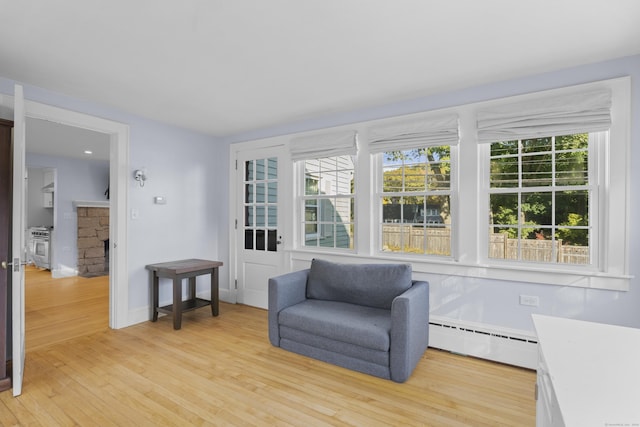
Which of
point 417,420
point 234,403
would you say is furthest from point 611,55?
point 234,403

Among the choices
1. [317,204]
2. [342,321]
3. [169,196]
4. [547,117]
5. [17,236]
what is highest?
[547,117]

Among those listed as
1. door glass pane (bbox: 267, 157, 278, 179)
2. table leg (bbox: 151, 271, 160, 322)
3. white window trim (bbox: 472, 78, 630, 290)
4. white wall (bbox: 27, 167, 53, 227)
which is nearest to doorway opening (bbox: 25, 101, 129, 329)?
table leg (bbox: 151, 271, 160, 322)

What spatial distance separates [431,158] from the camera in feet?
10.7

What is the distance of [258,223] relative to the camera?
457 cm

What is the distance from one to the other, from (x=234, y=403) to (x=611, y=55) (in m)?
3.65

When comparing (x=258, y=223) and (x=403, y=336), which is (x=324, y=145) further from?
(x=403, y=336)

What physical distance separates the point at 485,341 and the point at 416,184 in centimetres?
157

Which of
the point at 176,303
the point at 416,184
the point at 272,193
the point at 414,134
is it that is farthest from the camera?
the point at 272,193

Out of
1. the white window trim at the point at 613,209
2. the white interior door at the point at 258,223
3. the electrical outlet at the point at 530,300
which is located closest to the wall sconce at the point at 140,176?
the white interior door at the point at 258,223

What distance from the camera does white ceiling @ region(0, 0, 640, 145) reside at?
1.90m

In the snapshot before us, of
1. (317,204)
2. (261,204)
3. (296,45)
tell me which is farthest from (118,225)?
(296,45)

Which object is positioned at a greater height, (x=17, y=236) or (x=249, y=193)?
(x=249, y=193)

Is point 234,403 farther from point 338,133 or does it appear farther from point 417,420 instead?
point 338,133

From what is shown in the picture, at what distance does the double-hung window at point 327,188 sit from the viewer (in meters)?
3.77
